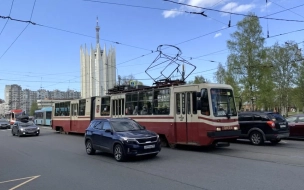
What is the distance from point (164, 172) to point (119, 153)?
275 cm

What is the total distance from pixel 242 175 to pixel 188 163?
Answer: 253 cm

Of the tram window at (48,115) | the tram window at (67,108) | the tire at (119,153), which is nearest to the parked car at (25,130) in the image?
the tram window at (67,108)

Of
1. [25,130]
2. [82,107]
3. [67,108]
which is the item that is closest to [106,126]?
[82,107]

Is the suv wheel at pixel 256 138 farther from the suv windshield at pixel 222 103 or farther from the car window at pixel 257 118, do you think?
the suv windshield at pixel 222 103

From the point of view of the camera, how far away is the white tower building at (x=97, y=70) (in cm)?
6016

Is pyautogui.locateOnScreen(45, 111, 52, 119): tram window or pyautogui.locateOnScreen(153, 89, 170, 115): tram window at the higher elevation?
pyautogui.locateOnScreen(153, 89, 170, 115): tram window

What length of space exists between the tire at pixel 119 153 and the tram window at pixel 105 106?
960 cm

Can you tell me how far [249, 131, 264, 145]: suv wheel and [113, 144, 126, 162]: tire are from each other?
25.3 ft

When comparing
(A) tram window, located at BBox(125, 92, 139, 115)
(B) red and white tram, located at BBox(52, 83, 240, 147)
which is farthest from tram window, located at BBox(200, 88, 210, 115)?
(A) tram window, located at BBox(125, 92, 139, 115)

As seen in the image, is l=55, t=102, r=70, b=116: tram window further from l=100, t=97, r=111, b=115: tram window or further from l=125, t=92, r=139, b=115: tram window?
l=125, t=92, r=139, b=115: tram window

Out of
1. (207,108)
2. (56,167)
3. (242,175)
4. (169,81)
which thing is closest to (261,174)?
(242,175)

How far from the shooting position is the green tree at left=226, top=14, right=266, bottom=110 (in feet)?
135

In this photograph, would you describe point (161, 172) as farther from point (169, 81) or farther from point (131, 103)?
point (131, 103)

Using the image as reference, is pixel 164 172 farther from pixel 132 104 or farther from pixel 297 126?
pixel 297 126
